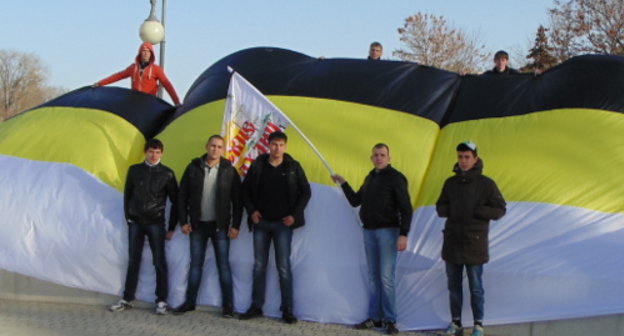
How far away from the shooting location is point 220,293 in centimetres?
566

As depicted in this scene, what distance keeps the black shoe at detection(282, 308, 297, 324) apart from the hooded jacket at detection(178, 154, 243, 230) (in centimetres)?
81

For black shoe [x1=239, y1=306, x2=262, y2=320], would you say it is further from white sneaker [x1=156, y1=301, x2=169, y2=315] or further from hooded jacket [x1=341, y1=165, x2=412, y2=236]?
hooded jacket [x1=341, y1=165, x2=412, y2=236]

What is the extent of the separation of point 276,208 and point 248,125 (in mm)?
930

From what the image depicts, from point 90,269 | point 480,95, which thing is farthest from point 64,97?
point 480,95

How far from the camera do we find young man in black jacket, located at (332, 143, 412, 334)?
5.06 meters

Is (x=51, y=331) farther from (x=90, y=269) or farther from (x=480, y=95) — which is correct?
(x=480, y=95)

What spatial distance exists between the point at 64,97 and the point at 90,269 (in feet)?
7.38

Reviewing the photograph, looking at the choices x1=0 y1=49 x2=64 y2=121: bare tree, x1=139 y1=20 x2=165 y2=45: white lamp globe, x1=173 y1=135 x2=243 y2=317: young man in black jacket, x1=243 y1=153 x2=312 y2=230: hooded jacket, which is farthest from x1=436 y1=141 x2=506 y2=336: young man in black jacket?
x1=0 y1=49 x2=64 y2=121: bare tree

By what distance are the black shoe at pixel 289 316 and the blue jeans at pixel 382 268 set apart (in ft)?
2.18

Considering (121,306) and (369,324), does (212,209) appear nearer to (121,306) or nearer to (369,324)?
(121,306)

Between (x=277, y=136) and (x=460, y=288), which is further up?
(x=277, y=136)

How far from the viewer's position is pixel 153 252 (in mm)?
5605

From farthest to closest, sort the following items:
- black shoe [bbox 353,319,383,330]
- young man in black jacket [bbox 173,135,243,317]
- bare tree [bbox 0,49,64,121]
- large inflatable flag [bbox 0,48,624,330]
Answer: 1. bare tree [bbox 0,49,64,121]
2. young man in black jacket [bbox 173,135,243,317]
3. black shoe [bbox 353,319,383,330]
4. large inflatable flag [bbox 0,48,624,330]

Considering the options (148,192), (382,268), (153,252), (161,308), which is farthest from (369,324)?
(148,192)
